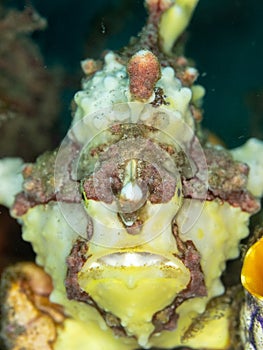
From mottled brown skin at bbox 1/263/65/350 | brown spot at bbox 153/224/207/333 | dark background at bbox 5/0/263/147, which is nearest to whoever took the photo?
brown spot at bbox 153/224/207/333

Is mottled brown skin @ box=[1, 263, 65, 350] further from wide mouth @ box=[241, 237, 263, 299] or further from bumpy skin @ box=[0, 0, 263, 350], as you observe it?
wide mouth @ box=[241, 237, 263, 299]

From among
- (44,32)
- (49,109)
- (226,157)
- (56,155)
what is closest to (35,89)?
(49,109)

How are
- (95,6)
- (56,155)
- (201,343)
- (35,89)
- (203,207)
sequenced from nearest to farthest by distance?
(203,207) → (56,155) → (201,343) → (35,89) → (95,6)

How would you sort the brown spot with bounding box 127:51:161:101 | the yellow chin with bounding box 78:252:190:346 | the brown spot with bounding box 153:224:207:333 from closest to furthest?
1. the brown spot with bounding box 127:51:161:101
2. the yellow chin with bounding box 78:252:190:346
3. the brown spot with bounding box 153:224:207:333

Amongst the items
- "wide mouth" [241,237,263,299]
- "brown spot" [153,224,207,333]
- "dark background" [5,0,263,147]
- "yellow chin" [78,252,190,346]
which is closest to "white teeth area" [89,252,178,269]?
"yellow chin" [78,252,190,346]

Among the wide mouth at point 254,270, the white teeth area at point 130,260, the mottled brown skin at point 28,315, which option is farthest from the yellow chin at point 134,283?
the mottled brown skin at point 28,315

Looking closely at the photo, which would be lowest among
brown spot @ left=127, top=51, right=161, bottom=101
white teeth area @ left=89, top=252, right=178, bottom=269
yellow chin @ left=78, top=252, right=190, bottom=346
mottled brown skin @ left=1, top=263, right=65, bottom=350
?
mottled brown skin @ left=1, top=263, right=65, bottom=350

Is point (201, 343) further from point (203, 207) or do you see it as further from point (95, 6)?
point (95, 6)

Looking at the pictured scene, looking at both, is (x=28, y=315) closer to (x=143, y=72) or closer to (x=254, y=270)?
(x=254, y=270)

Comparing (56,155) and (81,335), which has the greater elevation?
(56,155)
